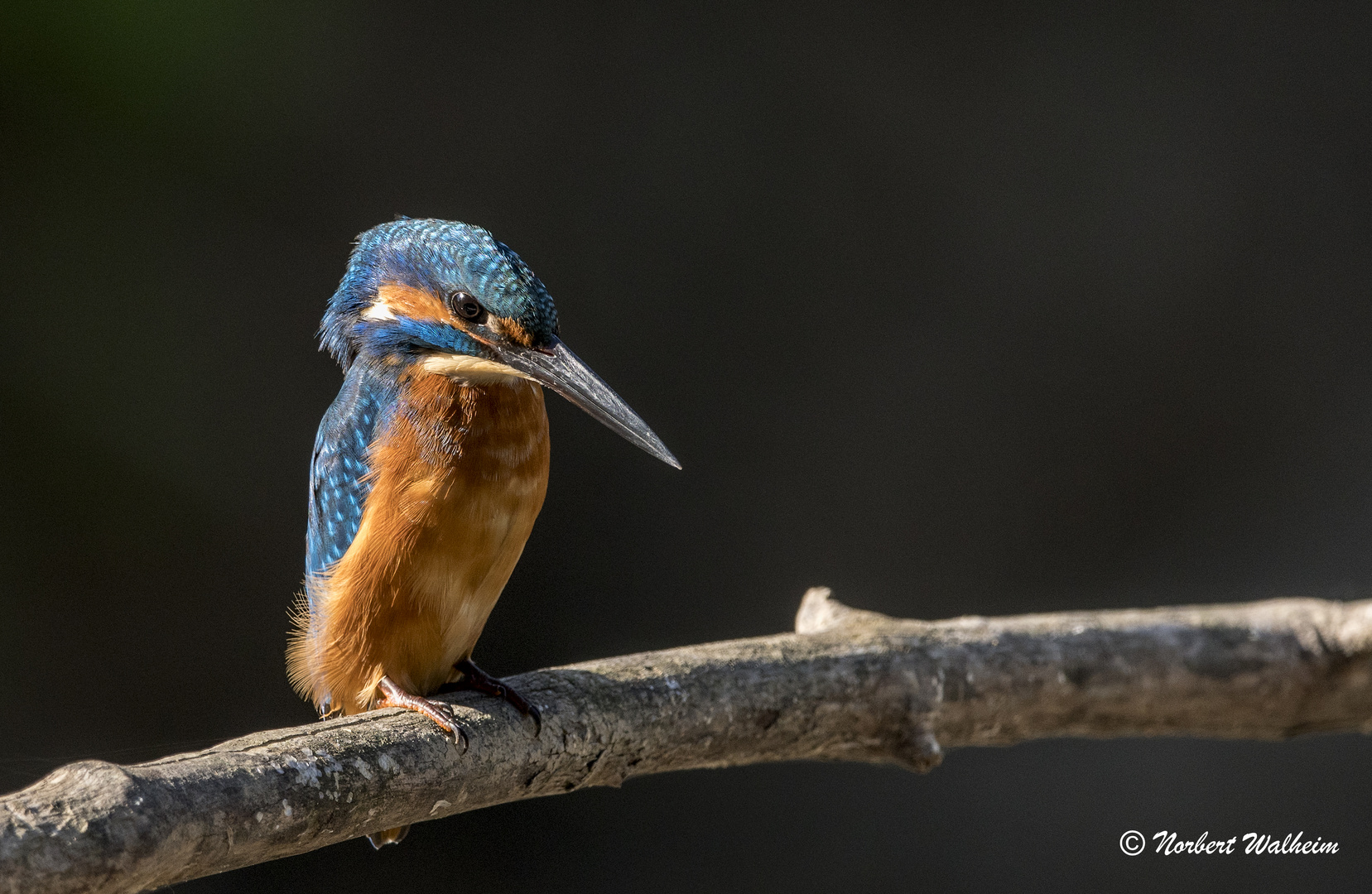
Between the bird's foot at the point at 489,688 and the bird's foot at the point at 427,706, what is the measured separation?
0.06m

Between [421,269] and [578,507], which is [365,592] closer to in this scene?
[421,269]

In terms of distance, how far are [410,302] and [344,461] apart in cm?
22

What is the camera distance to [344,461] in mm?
1463

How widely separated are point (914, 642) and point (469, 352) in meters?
0.80

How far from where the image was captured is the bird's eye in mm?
1351

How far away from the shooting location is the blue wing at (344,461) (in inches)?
56.8

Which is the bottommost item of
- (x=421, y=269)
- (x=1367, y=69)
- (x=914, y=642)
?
(x=914, y=642)

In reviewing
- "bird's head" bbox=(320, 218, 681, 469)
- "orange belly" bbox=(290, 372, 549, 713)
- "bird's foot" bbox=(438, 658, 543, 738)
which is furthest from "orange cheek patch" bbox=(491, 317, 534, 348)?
"bird's foot" bbox=(438, 658, 543, 738)

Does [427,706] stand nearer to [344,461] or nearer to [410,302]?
[344,461]

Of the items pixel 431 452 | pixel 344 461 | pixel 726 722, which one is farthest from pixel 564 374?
pixel 726 722

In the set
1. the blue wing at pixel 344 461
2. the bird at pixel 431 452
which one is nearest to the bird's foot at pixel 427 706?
the bird at pixel 431 452

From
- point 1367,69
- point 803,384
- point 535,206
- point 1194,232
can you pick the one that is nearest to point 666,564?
point 803,384

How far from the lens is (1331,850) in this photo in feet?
8.61

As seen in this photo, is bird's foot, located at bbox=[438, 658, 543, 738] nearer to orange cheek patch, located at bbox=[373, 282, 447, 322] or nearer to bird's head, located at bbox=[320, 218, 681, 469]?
bird's head, located at bbox=[320, 218, 681, 469]
